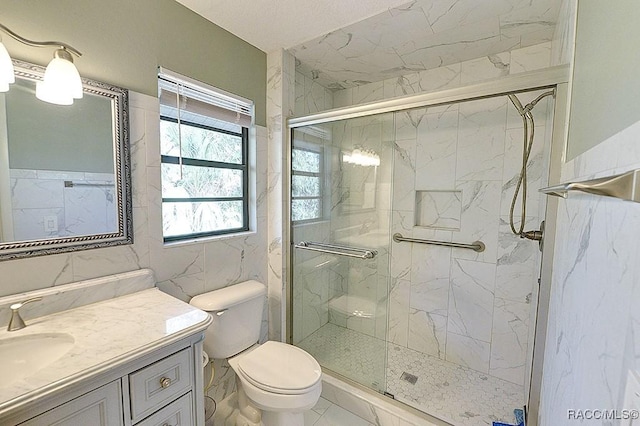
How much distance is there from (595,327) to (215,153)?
6.03ft

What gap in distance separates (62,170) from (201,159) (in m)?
0.68

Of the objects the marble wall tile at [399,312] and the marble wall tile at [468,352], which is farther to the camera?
the marble wall tile at [399,312]

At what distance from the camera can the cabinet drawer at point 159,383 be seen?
839mm

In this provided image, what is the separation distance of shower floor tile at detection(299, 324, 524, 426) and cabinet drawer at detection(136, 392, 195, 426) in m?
1.21

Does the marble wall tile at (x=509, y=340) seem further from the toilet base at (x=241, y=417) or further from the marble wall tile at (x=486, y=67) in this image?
the marble wall tile at (x=486, y=67)

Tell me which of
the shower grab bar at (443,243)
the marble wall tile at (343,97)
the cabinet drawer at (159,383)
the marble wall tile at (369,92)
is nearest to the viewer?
the cabinet drawer at (159,383)

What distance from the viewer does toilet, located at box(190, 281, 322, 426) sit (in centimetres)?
128

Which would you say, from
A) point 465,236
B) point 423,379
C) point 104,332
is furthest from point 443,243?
point 104,332

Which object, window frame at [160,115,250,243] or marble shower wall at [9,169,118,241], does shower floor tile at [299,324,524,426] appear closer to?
window frame at [160,115,250,243]

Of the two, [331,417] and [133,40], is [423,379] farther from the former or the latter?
[133,40]

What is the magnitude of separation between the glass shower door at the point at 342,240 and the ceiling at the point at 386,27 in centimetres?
53

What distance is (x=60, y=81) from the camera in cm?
99

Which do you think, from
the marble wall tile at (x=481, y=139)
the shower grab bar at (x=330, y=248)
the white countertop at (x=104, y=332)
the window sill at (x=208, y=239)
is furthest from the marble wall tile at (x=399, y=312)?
the white countertop at (x=104, y=332)

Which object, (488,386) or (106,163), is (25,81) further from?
(488,386)
